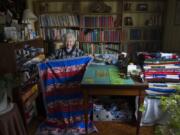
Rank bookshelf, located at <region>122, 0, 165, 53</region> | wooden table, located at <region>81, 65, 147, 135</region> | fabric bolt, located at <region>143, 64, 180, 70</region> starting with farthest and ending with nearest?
bookshelf, located at <region>122, 0, 165, 53</region>
fabric bolt, located at <region>143, 64, 180, 70</region>
wooden table, located at <region>81, 65, 147, 135</region>

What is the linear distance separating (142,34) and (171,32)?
25.6 inches

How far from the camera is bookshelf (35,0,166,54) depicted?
3.86m

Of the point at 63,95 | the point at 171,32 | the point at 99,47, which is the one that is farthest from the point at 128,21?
the point at 63,95

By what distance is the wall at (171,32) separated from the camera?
3.27 meters

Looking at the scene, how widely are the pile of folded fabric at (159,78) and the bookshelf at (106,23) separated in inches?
59.4

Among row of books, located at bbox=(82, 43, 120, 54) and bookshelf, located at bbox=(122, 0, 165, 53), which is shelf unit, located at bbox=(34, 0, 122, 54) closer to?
row of books, located at bbox=(82, 43, 120, 54)

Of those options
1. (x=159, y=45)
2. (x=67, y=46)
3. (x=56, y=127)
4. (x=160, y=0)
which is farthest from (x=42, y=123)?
(x=160, y=0)

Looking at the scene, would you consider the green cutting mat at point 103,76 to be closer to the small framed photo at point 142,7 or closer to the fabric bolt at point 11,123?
the fabric bolt at point 11,123

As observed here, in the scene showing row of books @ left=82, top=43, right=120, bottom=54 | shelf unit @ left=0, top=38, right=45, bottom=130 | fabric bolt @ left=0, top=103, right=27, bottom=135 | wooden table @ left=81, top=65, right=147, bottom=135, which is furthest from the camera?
row of books @ left=82, top=43, right=120, bottom=54

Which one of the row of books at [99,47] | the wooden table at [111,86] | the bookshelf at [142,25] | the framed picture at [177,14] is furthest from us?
the row of books at [99,47]

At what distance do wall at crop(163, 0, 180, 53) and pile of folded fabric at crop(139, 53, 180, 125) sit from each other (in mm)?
857

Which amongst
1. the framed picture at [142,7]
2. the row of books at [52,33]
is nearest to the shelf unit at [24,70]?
the row of books at [52,33]

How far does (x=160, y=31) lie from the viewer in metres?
3.84

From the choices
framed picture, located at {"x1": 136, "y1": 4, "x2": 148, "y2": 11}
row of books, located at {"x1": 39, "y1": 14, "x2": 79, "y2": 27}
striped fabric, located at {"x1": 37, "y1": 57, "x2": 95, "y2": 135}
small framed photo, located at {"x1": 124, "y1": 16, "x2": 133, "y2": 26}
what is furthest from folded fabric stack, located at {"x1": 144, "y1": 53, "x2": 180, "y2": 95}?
row of books, located at {"x1": 39, "y1": 14, "x2": 79, "y2": 27}
